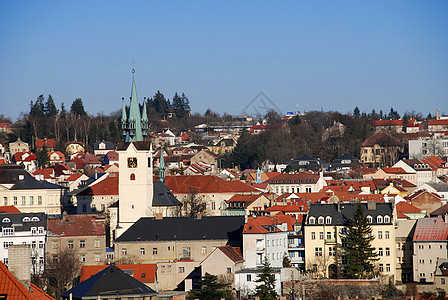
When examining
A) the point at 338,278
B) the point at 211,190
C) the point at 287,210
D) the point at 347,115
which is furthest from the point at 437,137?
the point at 338,278

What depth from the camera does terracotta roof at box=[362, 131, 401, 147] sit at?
153 m

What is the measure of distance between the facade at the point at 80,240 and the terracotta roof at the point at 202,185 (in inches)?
980

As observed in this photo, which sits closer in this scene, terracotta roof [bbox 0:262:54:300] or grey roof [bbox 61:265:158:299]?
terracotta roof [bbox 0:262:54:300]

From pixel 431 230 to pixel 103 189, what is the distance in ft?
118

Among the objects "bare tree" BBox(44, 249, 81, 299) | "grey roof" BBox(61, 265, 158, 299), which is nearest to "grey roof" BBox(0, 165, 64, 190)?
"bare tree" BBox(44, 249, 81, 299)

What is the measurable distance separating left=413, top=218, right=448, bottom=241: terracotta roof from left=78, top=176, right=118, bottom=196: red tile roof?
33.7 meters

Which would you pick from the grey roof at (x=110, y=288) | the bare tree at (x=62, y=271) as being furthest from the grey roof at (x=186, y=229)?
the grey roof at (x=110, y=288)

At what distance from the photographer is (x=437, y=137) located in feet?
528

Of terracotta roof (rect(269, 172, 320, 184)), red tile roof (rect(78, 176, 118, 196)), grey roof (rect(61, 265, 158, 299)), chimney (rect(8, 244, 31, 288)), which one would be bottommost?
grey roof (rect(61, 265, 158, 299))

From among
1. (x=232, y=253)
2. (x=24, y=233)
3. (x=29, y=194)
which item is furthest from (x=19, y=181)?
(x=232, y=253)

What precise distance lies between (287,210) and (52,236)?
18813mm

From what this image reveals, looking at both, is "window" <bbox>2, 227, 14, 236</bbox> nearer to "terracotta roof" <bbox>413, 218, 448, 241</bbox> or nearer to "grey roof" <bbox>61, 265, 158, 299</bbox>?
"grey roof" <bbox>61, 265, 158, 299</bbox>

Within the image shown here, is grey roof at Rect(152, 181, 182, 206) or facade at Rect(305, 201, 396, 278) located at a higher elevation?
grey roof at Rect(152, 181, 182, 206)

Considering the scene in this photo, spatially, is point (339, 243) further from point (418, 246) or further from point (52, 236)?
point (52, 236)
